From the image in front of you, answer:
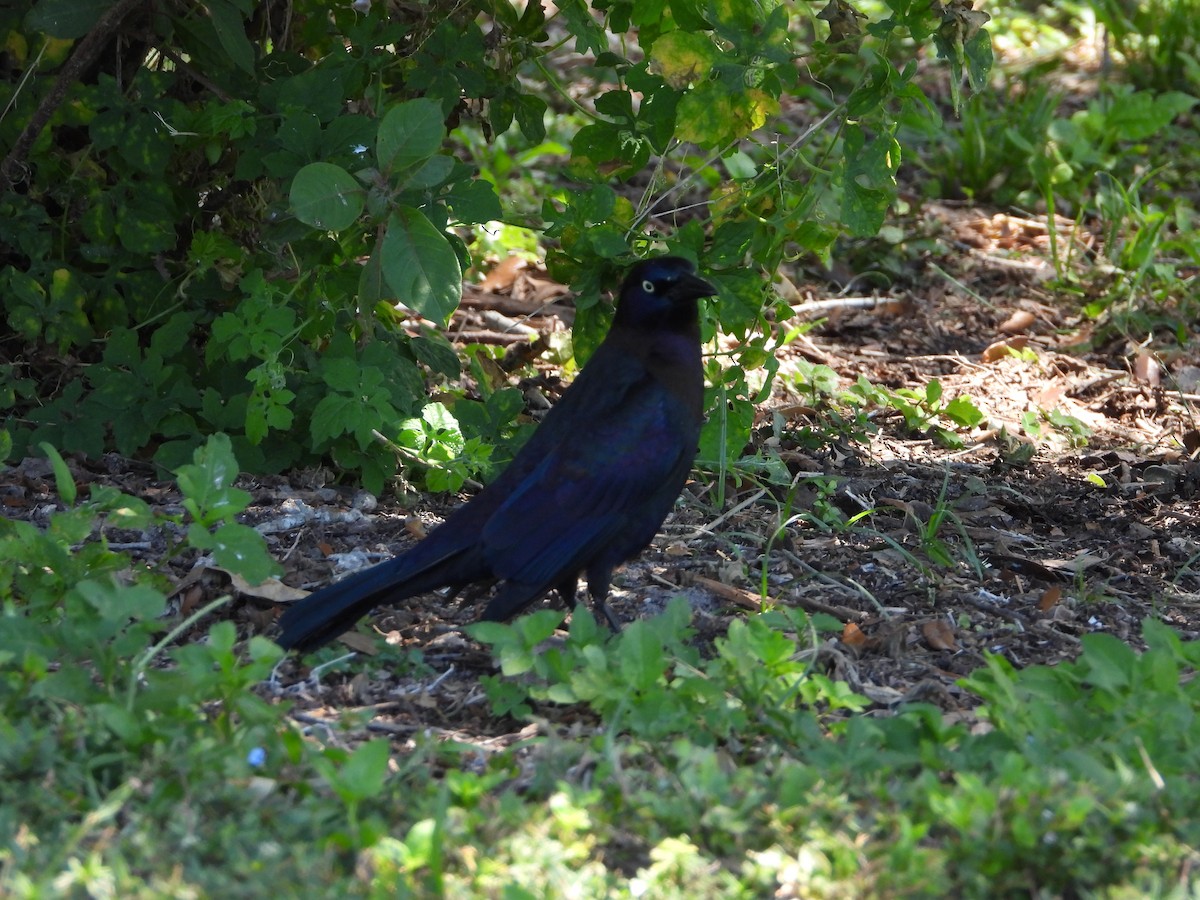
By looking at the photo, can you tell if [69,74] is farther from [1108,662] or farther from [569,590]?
[1108,662]

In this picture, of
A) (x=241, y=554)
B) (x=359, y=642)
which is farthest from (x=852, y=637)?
(x=241, y=554)

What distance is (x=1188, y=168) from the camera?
7.42 metres

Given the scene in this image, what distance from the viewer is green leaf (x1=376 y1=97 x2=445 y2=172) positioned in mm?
3562

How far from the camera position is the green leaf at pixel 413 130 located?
3.56m

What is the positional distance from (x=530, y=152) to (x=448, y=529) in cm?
406

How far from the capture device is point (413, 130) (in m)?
3.57

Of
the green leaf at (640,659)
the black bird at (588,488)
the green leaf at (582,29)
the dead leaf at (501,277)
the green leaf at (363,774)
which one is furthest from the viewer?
the dead leaf at (501,277)

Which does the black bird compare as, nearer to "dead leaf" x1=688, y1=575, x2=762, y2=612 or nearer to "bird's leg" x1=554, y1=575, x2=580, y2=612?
"bird's leg" x1=554, y1=575, x2=580, y2=612

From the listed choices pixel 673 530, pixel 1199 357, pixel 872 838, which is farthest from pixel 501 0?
pixel 1199 357

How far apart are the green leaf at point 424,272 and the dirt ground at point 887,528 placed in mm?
789

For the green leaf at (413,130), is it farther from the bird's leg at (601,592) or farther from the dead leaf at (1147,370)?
the dead leaf at (1147,370)

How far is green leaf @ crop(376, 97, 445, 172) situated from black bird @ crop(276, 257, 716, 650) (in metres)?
0.67

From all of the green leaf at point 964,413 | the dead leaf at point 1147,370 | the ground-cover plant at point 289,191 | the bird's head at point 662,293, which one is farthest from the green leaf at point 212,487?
the dead leaf at point 1147,370

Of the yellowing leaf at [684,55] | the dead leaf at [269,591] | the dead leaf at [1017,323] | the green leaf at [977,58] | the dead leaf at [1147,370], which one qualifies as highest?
the yellowing leaf at [684,55]
